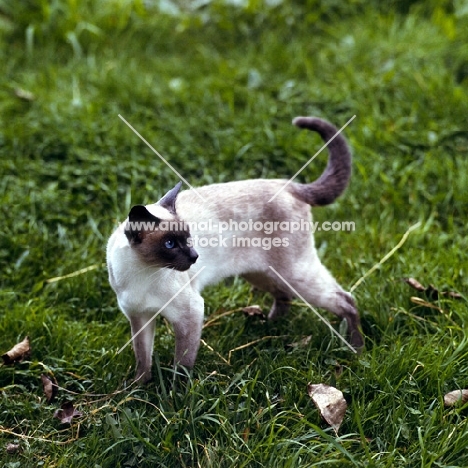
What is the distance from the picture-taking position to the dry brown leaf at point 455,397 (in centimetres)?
322

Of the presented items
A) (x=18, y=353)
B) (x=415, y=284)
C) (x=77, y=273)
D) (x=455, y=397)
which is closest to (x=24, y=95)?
(x=77, y=273)

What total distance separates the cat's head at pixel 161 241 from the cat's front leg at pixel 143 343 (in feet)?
1.25

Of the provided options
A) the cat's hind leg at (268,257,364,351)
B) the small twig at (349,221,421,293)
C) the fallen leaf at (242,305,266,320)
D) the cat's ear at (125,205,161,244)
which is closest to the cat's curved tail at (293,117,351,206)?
the cat's hind leg at (268,257,364,351)

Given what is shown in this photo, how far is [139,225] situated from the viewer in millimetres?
→ 3133

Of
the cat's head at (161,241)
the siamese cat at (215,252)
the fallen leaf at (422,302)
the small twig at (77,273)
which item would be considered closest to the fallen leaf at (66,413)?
the siamese cat at (215,252)

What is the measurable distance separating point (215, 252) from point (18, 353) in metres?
→ 1.11

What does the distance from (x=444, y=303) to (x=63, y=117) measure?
3.12 metres

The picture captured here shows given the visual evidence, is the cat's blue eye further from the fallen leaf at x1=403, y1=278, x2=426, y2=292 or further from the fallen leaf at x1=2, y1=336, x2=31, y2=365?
the fallen leaf at x1=403, y1=278, x2=426, y2=292

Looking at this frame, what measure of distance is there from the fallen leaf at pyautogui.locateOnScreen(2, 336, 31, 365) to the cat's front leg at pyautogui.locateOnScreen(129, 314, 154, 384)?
0.57 m

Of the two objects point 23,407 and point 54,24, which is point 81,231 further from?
point 54,24

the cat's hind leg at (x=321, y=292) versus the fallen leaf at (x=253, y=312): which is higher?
the cat's hind leg at (x=321, y=292)

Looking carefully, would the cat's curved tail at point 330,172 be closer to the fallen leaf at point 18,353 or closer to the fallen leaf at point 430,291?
the fallen leaf at point 430,291

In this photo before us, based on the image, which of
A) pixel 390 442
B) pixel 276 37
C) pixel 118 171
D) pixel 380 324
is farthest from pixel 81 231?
pixel 276 37

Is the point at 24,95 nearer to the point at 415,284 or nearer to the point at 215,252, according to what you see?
the point at 215,252
